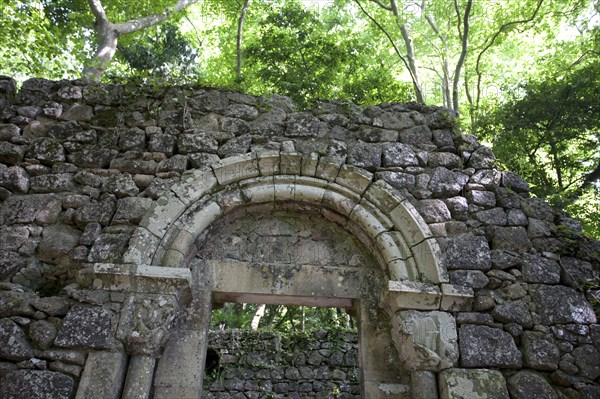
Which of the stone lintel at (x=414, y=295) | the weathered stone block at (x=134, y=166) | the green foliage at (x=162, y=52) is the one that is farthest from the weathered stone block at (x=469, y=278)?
the green foliage at (x=162, y=52)

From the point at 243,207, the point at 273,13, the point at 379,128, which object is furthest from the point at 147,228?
the point at 273,13

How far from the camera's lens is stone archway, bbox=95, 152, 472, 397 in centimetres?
331

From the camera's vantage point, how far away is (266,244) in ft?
13.2

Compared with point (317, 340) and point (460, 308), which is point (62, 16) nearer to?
point (317, 340)

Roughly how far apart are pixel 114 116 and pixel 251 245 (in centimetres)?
194

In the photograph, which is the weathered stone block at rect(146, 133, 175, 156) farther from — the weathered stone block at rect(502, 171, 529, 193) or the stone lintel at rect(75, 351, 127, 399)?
the weathered stone block at rect(502, 171, 529, 193)

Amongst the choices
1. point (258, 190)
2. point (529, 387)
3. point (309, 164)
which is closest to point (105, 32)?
point (258, 190)

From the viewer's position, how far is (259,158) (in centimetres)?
397

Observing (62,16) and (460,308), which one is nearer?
(460,308)

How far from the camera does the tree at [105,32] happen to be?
7.23 meters

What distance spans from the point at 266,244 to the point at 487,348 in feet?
6.83

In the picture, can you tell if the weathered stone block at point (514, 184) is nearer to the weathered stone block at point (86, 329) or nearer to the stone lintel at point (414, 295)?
the stone lintel at point (414, 295)

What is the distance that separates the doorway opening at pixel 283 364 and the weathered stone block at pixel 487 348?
403 centimetres

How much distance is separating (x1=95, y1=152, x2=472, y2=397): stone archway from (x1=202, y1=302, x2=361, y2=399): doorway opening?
12.8ft
